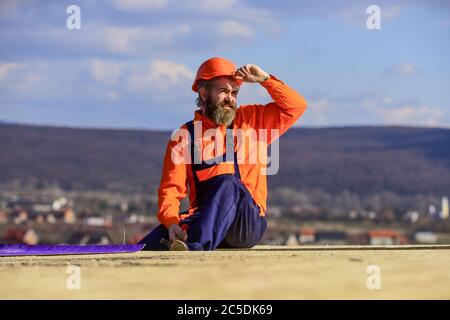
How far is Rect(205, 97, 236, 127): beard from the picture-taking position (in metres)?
13.3

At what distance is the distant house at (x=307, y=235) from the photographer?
158 metres

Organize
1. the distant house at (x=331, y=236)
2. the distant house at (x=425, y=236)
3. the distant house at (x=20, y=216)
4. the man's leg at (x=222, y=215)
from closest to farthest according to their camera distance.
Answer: the man's leg at (x=222, y=215) → the distant house at (x=331, y=236) → the distant house at (x=425, y=236) → the distant house at (x=20, y=216)

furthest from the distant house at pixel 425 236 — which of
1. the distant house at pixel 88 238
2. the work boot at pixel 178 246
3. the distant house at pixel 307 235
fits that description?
the work boot at pixel 178 246

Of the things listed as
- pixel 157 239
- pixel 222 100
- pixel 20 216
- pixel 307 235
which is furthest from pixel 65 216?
pixel 222 100

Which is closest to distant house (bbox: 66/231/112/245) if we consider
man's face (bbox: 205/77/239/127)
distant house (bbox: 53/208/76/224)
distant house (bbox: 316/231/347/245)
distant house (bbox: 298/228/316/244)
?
distant house (bbox: 298/228/316/244)

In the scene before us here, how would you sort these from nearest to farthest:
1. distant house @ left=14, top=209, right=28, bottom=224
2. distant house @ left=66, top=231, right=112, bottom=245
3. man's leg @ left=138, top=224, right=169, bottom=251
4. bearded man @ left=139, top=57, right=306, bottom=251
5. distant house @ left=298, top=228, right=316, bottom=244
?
bearded man @ left=139, top=57, right=306, bottom=251, man's leg @ left=138, top=224, right=169, bottom=251, distant house @ left=66, top=231, right=112, bottom=245, distant house @ left=298, top=228, right=316, bottom=244, distant house @ left=14, top=209, right=28, bottom=224

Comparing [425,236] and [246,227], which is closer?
[246,227]

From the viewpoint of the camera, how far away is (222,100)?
13500mm

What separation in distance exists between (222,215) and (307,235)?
152110 millimetres

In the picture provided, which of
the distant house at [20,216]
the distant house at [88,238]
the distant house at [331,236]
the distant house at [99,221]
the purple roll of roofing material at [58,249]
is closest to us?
the purple roll of roofing material at [58,249]

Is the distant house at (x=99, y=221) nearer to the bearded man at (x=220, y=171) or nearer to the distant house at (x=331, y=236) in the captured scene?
the distant house at (x=331, y=236)

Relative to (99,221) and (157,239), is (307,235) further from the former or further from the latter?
(157,239)

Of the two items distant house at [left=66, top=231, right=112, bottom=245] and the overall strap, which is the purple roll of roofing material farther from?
distant house at [left=66, top=231, right=112, bottom=245]

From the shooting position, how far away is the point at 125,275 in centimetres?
1039
